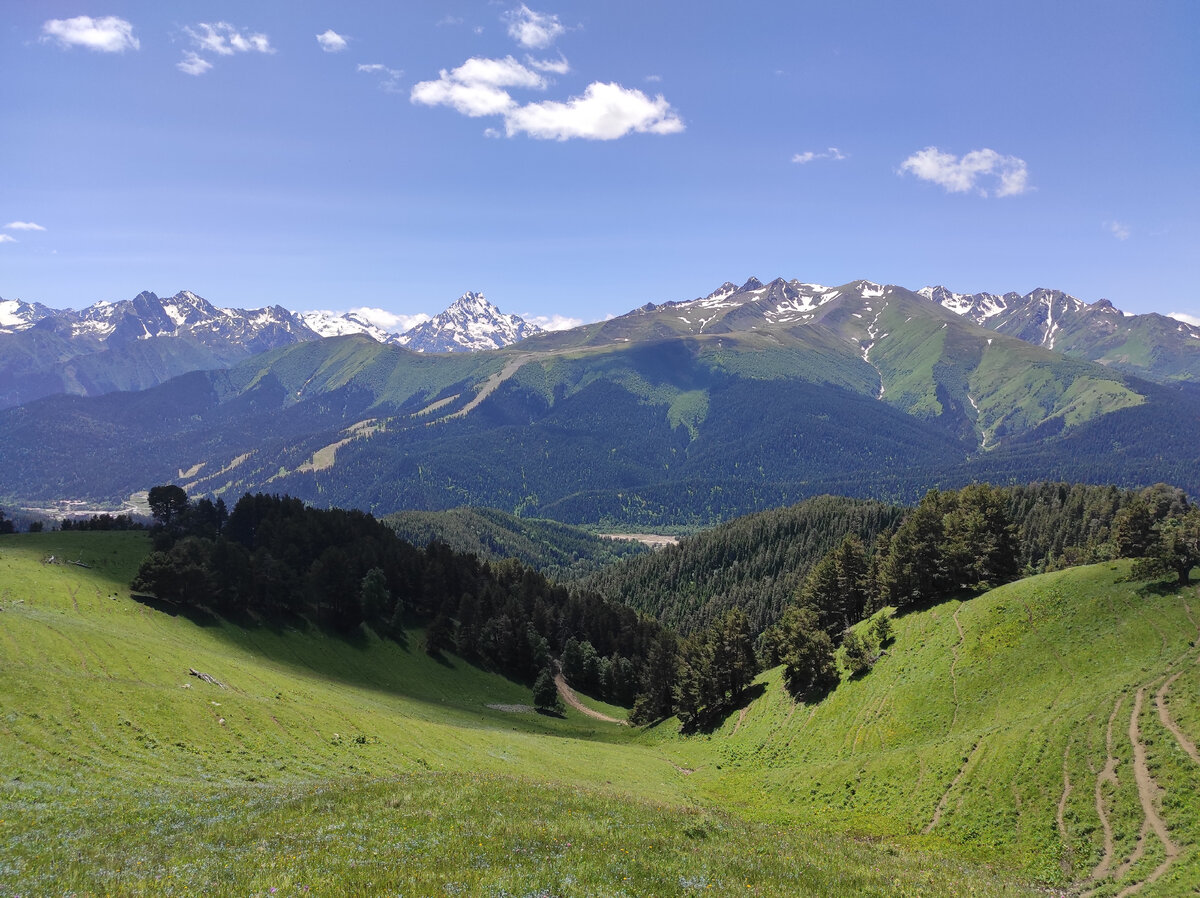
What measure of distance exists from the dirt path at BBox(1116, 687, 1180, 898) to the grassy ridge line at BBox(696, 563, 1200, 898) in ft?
1.03

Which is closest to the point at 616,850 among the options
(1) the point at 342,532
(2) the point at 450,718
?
(2) the point at 450,718

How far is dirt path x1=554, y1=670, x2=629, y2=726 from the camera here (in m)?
124

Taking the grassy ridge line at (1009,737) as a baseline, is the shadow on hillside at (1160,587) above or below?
above

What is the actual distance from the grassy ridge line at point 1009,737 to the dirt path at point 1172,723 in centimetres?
35

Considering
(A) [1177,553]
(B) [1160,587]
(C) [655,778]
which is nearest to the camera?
(A) [1177,553]

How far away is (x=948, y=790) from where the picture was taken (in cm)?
4228

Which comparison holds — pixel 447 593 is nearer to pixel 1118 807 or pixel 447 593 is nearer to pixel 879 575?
pixel 879 575

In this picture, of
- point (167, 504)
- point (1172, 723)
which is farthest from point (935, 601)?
point (167, 504)

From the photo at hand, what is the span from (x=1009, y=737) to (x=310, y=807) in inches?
1797

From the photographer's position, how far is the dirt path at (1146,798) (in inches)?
1138

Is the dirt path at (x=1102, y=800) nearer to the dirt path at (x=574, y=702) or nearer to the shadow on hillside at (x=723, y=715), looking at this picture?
the shadow on hillside at (x=723, y=715)

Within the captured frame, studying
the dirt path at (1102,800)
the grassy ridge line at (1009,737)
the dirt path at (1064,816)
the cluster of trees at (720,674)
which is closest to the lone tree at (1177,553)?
the grassy ridge line at (1009,737)

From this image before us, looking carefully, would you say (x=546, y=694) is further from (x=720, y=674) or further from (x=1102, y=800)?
(x=1102, y=800)

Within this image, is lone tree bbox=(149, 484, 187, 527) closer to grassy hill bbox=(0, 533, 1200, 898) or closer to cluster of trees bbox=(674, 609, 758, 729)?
grassy hill bbox=(0, 533, 1200, 898)
